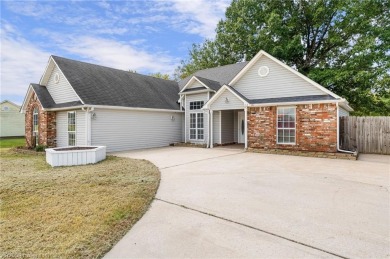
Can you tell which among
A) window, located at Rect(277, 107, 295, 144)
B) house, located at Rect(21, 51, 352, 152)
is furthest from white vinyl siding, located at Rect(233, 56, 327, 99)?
window, located at Rect(277, 107, 295, 144)

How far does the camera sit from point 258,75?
14.1 metres

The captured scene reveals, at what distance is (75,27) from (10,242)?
53.0 ft

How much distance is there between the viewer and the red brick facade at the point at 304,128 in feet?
37.3

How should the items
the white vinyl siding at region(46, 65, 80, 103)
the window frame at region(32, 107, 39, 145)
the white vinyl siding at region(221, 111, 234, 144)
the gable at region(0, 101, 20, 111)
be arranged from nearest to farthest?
1. the white vinyl siding at region(46, 65, 80, 103)
2. the window frame at region(32, 107, 39, 145)
3. the white vinyl siding at region(221, 111, 234, 144)
4. the gable at region(0, 101, 20, 111)

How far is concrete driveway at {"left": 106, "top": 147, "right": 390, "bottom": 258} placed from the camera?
125 inches

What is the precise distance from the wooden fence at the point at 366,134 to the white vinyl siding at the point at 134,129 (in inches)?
447

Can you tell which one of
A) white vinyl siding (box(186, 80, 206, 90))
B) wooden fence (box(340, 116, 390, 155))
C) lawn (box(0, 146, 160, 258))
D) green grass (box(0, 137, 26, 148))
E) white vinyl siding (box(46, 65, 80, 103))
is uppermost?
white vinyl siding (box(186, 80, 206, 90))

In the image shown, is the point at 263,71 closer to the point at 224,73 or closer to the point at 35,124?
the point at 224,73

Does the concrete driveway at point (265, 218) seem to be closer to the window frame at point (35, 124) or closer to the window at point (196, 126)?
the window at point (196, 126)

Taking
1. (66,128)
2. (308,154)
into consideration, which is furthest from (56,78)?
(308,154)

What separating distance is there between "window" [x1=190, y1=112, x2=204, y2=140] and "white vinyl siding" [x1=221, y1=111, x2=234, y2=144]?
158 cm

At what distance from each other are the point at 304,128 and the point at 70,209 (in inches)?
442

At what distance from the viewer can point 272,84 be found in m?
13.6

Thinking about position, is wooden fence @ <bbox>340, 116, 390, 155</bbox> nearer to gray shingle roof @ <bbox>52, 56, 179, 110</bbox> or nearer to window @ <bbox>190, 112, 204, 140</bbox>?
window @ <bbox>190, 112, 204, 140</bbox>
